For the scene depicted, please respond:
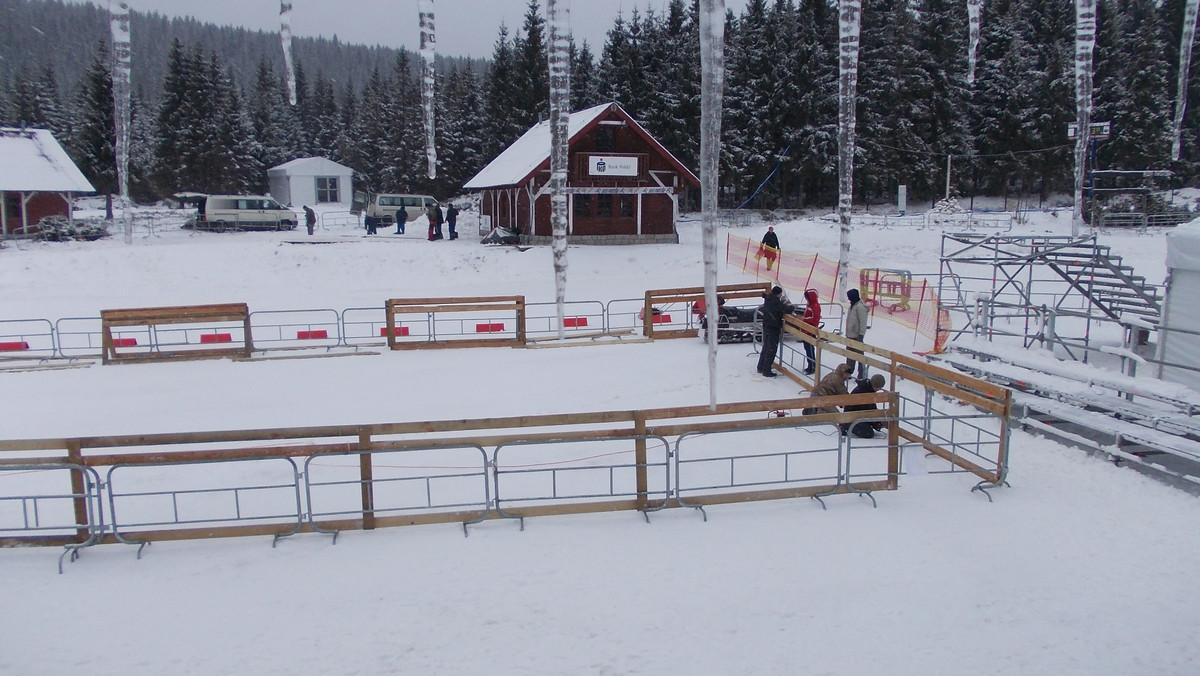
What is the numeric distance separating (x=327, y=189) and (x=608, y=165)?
34.5 metres

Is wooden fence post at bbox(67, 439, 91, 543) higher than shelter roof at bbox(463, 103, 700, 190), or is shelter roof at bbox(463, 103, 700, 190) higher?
shelter roof at bbox(463, 103, 700, 190)

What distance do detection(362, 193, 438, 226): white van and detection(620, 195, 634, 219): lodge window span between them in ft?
42.2

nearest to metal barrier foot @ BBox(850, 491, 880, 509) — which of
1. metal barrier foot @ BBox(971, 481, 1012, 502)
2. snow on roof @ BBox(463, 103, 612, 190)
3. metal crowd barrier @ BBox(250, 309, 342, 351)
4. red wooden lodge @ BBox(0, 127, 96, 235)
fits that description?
metal barrier foot @ BBox(971, 481, 1012, 502)

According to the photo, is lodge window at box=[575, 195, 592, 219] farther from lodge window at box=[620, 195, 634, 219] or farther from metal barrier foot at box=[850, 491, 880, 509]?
metal barrier foot at box=[850, 491, 880, 509]

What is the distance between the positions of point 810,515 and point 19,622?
24.5 feet

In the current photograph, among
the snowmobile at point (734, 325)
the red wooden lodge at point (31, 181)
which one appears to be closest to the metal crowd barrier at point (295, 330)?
the snowmobile at point (734, 325)

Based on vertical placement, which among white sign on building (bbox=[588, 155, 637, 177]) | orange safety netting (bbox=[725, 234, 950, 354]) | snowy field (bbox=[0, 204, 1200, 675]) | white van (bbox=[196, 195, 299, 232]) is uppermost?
white sign on building (bbox=[588, 155, 637, 177])

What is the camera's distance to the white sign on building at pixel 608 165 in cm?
3622

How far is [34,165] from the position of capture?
3762 centimetres

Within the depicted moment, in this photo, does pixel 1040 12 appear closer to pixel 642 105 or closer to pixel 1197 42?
pixel 1197 42

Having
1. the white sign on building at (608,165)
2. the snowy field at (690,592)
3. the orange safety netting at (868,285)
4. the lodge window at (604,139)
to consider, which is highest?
the lodge window at (604,139)

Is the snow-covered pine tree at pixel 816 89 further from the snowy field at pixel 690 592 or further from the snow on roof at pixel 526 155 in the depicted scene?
the snowy field at pixel 690 592

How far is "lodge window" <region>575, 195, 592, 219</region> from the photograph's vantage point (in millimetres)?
36656

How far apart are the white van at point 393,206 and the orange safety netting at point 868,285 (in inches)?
836
